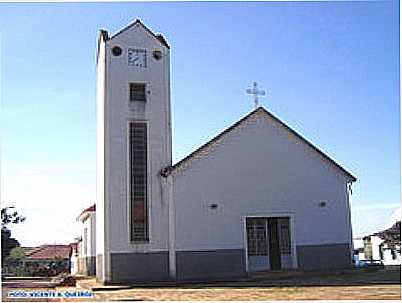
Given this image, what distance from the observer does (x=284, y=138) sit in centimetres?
2419

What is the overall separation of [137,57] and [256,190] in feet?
24.6

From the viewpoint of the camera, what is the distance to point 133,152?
23.2 meters

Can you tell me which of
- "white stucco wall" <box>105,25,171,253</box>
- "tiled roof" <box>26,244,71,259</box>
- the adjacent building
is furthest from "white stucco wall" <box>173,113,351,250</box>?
"tiled roof" <box>26,244,71,259</box>

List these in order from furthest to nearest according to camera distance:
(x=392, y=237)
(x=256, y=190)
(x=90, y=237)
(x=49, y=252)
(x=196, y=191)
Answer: (x=49, y=252), (x=392, y=237), (x=90, y=237), (x=256, y=190), (x=196, y=191)

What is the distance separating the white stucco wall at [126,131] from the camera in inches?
884

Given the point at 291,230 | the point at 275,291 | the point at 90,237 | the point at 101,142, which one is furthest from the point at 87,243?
the point at 275,291

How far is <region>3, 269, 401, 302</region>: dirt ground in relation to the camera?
1427 cm

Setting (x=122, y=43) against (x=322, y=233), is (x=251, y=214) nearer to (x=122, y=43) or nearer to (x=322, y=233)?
(x=322, y=233)

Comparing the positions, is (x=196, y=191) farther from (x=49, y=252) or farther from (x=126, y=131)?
(x=49, y=252)

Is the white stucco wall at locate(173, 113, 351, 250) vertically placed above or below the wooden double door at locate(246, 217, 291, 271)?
above

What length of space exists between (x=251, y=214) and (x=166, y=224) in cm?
347

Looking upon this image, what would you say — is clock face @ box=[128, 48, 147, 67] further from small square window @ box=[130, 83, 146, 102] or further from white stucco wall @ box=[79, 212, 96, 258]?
white stucco wall @ box=[79, 212, 96, 258]

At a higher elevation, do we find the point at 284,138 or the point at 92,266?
the point at 284,138

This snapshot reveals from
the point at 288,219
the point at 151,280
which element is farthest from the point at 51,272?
the point at 288,219
